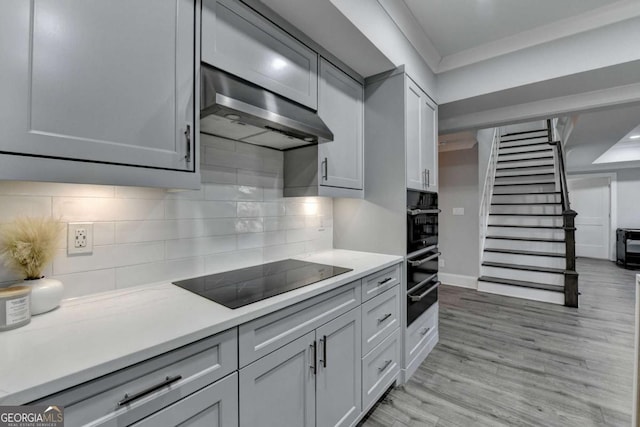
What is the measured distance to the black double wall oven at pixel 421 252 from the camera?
7.22ft

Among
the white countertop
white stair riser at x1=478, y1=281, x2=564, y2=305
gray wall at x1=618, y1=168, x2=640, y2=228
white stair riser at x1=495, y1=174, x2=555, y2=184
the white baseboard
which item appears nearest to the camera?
the white countertop

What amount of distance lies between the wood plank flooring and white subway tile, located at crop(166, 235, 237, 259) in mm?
1422

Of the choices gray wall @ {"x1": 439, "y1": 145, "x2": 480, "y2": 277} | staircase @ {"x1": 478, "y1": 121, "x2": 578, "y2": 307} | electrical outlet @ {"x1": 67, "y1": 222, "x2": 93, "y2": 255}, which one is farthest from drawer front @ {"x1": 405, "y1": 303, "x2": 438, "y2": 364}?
gray wall @ {"x1": 439, "y1": 145, "x2": 480, "y2": 277}

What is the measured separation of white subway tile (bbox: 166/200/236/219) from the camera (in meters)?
1.48

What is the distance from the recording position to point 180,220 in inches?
59.2

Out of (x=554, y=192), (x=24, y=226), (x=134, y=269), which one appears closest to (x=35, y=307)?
(x=24, y=226)

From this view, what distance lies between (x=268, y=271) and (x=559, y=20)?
296 cm

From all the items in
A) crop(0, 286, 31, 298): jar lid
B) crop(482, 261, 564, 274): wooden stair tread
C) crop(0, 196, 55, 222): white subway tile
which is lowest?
crop(482, 261, 564, 274): wooden stair tread

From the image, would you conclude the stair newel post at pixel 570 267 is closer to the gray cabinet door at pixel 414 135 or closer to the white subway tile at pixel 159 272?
the gray cabinet door at pixel 414 135

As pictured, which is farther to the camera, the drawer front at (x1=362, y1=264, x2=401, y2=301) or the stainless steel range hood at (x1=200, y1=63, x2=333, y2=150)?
the drawer front at (x1=362, y1=264, x2=401, y2=301)

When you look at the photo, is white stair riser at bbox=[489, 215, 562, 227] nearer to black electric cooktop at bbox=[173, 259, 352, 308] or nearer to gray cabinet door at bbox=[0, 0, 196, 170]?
black electric cooktop at bbox=[173, 259, 352, 308]

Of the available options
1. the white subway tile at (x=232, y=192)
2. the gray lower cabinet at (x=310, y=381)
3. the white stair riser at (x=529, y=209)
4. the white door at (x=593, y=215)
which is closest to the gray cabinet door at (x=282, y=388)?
the gray lower cabinet at (x=310, y=381)

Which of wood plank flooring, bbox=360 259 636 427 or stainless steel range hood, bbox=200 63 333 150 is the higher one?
stainless steel range hood, bbox=200 63 333 150

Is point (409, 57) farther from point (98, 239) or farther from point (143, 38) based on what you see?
point (98, 239)
